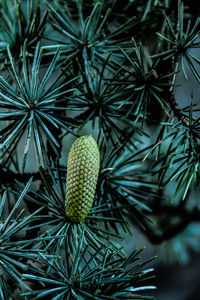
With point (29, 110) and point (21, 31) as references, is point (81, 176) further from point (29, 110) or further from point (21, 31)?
point (21, 31)

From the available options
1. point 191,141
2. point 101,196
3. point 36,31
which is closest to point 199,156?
point 191,141

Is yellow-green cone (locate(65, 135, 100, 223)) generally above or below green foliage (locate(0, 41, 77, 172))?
below

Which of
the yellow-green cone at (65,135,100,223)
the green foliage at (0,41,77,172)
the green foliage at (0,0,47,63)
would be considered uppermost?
the green foliage at (0,0,47,63)

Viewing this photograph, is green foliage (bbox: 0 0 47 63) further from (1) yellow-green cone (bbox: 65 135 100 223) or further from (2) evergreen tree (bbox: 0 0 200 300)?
(1) yellow-green cone (bbox: 65 135 100 223)

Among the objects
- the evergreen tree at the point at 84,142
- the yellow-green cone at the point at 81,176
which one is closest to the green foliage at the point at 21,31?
the evergreen tree at the point at 84,142

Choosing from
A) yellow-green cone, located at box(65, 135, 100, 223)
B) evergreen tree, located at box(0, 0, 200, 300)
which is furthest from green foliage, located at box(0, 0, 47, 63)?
yellow-green cone, located at box(65, 135, 100, 223)

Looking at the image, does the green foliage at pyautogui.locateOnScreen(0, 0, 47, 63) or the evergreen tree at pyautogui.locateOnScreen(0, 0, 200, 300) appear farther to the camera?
the green foliage at pyautogui.locateOnScreen(0, 0, 47, 63)

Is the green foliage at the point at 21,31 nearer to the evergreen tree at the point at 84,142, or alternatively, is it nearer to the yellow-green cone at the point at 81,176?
the evergreen tree at the point at 84,142
